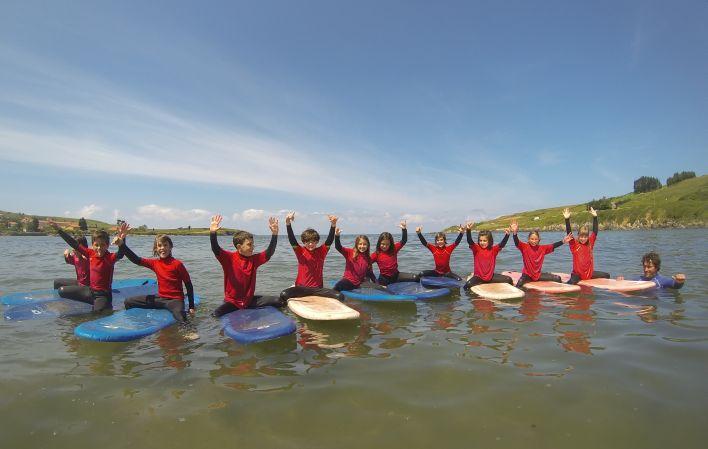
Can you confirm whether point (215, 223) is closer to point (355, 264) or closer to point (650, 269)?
point (355, 264)

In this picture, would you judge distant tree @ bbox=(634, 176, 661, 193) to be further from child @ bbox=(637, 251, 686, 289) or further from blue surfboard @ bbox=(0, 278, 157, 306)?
blue surfboard @ bbox=(0, 278, 157, 306)

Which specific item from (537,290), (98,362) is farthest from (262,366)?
(537,290)

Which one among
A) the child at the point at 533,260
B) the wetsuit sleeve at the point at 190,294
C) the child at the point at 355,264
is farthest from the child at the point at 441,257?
the wetsuit sleeve at the point at 190,294

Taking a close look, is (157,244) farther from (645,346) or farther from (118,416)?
(645,346)

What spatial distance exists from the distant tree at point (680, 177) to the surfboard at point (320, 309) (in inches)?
5260

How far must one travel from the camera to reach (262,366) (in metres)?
5.49

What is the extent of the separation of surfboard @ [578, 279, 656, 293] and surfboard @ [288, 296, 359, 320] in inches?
316

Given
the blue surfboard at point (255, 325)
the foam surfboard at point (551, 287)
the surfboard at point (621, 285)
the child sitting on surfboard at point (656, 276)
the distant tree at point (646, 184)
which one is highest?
the distant tree at point (646, 184)

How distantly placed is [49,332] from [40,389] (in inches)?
136

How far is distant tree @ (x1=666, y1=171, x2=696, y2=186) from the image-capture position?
105463mm

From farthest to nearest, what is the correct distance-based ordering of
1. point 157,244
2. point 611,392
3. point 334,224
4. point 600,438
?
point 334,224
point 157,244
point 611,392
point 600,438

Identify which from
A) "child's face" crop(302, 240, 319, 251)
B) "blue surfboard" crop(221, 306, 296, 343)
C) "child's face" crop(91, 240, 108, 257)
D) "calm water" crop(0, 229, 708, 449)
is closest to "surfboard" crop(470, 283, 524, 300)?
"calm water" crop(0, 229, 708, 449)

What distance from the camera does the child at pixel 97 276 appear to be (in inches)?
368

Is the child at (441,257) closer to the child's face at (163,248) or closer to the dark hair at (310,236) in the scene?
the dark hair at (310,236)
